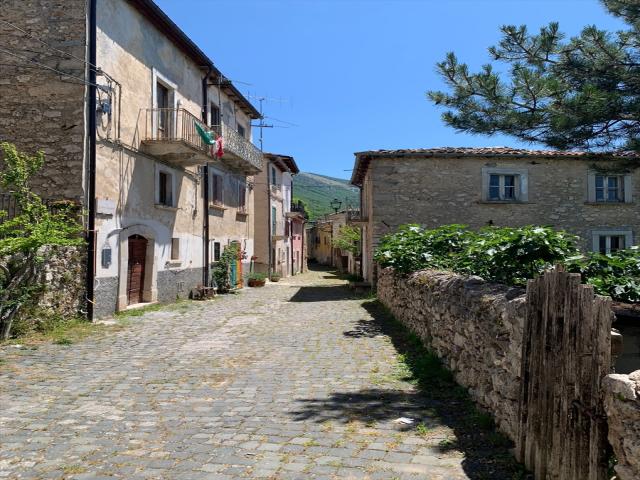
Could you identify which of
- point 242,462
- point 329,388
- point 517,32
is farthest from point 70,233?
point 517,32

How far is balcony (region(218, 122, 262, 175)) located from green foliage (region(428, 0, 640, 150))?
12.4 m

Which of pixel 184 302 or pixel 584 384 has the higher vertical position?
pixel 584 384

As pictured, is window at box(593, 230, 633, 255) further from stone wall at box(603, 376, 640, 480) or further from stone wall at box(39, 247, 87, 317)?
stone wall at box(603, 376, 640, 480)

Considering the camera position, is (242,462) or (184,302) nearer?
(242,462)

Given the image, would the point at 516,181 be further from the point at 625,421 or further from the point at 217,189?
the point at 625,421

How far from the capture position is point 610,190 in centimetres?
1912

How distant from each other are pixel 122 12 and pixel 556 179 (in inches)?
621

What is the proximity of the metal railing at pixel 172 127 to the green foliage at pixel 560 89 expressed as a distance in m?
9.06

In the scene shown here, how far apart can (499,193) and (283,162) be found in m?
14.5

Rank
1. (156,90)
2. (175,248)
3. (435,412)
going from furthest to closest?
1. (175,248)
2. (156,90)
3. (435,412)

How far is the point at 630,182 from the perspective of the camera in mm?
19125

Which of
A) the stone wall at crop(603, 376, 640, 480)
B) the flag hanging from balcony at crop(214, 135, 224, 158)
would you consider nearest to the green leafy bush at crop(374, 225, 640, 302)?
the stone wall at crop(603, 376, 640, 480)

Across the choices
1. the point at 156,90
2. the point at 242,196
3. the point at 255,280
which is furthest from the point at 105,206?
the point at 255,280

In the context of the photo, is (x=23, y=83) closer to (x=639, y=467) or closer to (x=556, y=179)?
(x=639, y=467)
